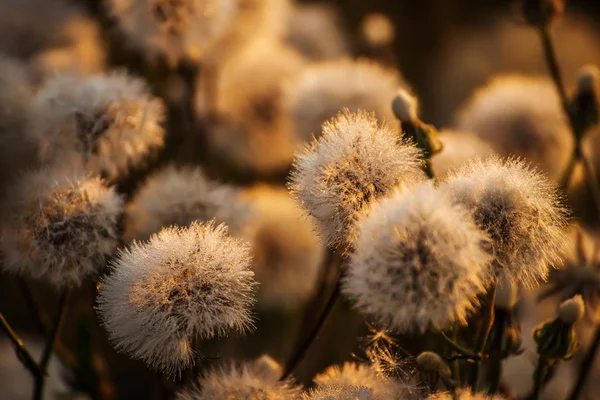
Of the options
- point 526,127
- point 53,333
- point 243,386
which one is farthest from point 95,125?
point 526,127

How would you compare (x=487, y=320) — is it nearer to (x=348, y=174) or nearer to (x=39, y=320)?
(x=348, y=174)

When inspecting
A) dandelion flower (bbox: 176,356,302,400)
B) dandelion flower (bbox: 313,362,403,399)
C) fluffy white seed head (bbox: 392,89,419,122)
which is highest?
fluffy white seed head (bbox: 392,89,419,122)

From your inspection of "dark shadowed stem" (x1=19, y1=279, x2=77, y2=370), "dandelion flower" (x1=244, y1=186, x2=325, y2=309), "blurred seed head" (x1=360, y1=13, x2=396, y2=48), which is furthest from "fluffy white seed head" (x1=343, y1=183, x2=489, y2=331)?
"blurred seed head" (x1=360, y1=13, x2=396, y2=48)

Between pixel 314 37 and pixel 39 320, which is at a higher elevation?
pixel 314 37

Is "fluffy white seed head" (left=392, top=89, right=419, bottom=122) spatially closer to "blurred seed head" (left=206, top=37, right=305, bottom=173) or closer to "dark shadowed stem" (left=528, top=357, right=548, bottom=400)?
"dark shadowed stem" (left=528, top=357, right=548, bottom=400)

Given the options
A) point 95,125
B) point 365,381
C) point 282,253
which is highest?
point 95,125

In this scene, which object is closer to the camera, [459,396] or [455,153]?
[459,396]
